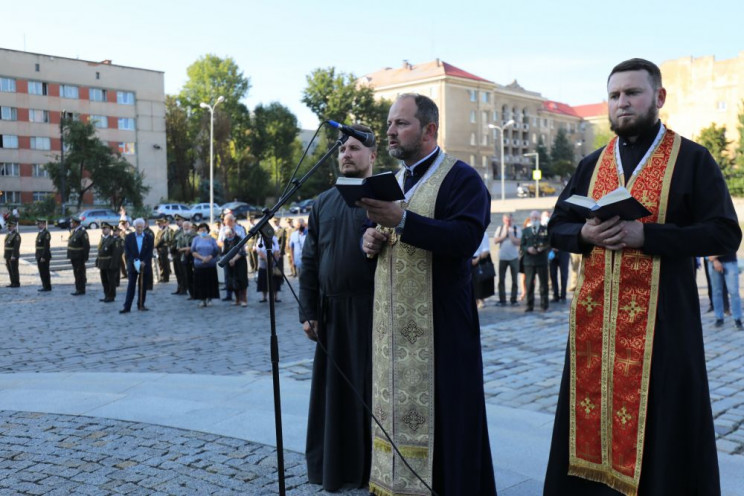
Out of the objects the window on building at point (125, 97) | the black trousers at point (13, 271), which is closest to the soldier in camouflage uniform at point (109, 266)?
the black trousers at point (13, 271)

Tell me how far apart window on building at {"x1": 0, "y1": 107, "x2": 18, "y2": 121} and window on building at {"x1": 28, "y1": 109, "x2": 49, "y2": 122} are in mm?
1149

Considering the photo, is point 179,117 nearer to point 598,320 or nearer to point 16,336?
point 16,336

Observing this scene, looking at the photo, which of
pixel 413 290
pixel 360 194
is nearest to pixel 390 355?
pixel 413 290

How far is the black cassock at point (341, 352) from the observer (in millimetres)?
4109

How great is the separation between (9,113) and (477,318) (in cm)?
6776

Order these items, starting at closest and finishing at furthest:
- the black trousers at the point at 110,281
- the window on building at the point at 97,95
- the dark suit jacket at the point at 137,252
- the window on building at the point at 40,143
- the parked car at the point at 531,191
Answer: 1. the dark suit jacket at the point at 137,252
2. the black trousers at the point at 110,281
3. the window on building at the point at 40,143
4. the window on building at the point at 97,95
5. the parked car at the point at 531,191

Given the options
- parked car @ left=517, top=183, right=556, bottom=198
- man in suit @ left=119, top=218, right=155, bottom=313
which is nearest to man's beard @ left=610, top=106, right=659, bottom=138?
man in suit @ left=119, top=218, right=155, bottom=313

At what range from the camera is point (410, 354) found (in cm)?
359

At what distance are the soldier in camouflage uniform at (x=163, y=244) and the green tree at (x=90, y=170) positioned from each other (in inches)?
1254

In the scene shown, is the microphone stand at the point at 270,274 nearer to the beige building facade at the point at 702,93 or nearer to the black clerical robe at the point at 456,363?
the black clerical robe at the point at 456,363

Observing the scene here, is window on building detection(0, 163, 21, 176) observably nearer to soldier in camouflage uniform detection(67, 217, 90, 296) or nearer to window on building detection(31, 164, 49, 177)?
window on building detection(31, 164, 49, 177)

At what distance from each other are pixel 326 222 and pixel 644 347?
2039 millimetres

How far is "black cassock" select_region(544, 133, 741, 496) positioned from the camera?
3072 millimetres

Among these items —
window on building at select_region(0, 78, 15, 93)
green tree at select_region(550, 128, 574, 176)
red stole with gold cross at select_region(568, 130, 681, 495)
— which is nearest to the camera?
red stole with gold cross at select_region(568, 130, 681, 495)
